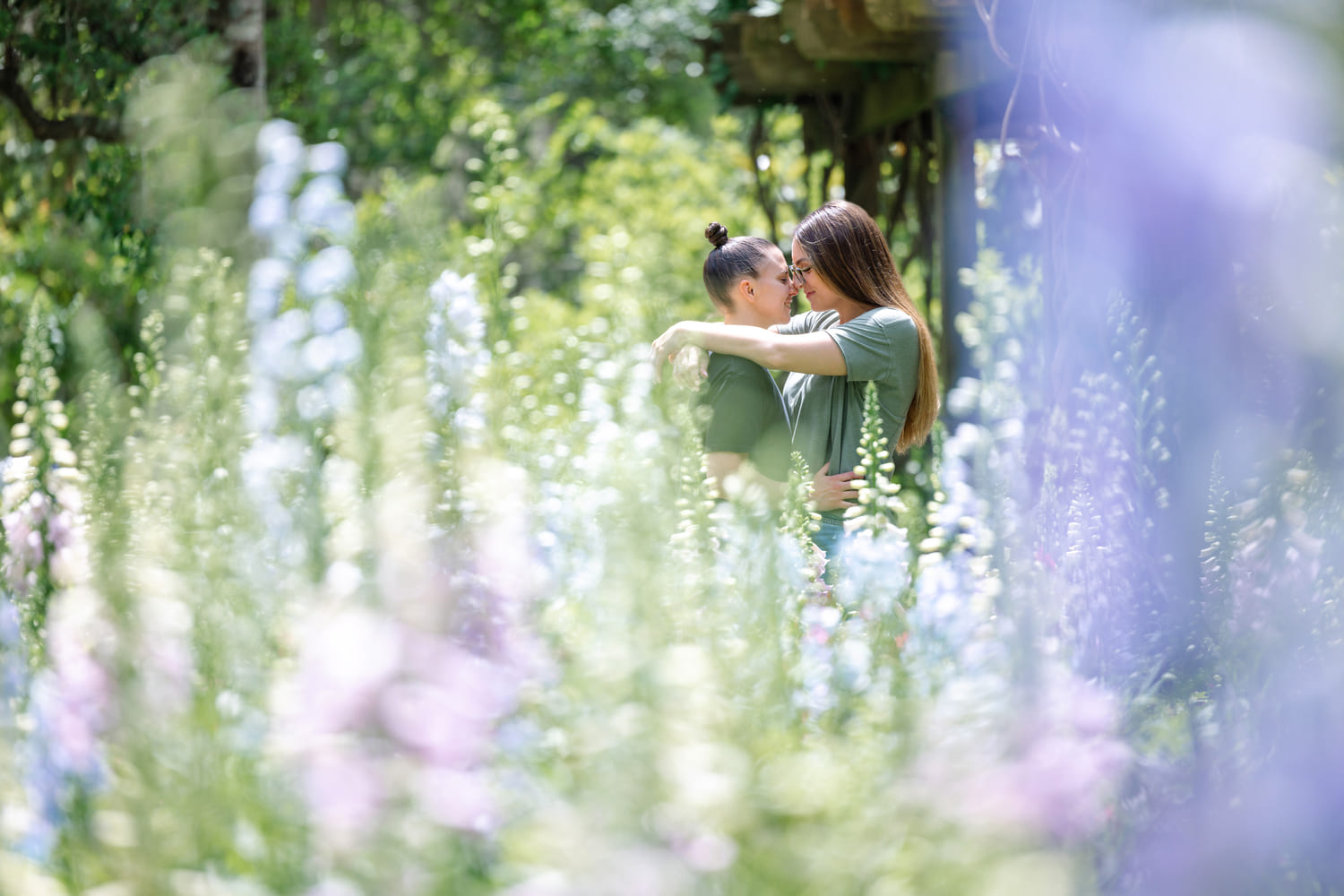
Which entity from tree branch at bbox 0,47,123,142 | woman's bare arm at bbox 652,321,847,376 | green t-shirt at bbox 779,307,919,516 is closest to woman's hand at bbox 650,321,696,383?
woman's bare arm at bbox 652,321,847,376

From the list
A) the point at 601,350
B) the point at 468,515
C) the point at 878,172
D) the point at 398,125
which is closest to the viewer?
the point at 468,515

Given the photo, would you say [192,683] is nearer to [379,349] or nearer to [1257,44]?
[379,349]

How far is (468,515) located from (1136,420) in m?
1.22

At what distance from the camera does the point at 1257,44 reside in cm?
194

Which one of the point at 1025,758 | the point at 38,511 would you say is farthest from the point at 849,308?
the point at 38,511

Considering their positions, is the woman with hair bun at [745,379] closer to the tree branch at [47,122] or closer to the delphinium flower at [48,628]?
the delphinium flower at [48,628]

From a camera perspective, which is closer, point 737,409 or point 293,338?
point 293,338

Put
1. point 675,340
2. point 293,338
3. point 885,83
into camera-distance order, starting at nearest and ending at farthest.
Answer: point 293,338 < point 675,340 < point 885,83

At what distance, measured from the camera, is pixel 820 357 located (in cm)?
206

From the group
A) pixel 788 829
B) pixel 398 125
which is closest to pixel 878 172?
pixel 788 829

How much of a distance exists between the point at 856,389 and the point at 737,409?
9.7 inches

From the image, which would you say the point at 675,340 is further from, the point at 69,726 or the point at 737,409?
the point at 69,726

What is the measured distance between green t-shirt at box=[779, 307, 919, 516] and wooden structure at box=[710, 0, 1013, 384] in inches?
40.5

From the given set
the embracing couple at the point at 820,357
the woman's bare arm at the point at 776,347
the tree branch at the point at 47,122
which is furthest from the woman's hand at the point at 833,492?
the tree branch at the point at 47,122
